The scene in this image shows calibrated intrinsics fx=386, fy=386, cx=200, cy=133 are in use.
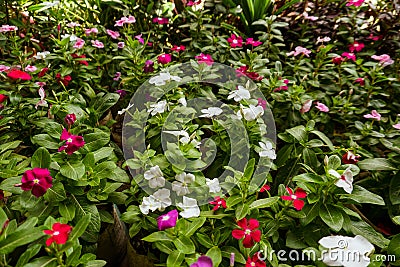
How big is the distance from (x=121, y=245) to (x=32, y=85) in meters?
0.61

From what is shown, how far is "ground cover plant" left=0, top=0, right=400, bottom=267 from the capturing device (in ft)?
2.80

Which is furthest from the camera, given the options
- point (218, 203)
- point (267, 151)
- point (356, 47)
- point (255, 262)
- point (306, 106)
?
point (356, 47)

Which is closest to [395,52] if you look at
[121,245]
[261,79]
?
[261,79]

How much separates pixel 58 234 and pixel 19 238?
0.07 meters

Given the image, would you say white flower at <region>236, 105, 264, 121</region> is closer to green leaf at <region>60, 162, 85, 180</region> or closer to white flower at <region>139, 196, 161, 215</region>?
white flower at <region>139, 196, 161, 215</region>

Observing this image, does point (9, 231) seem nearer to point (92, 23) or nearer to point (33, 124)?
point (33, 124)

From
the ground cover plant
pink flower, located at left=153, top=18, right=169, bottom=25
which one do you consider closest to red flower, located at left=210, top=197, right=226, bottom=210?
the ground cover plant

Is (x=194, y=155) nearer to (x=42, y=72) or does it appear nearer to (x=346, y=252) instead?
(x=346, y=252)

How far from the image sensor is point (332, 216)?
2.88 ft

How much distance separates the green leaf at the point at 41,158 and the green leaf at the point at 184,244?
35cm

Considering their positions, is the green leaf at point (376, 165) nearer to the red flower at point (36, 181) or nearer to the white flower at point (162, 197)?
the white flower at point (162, 197)

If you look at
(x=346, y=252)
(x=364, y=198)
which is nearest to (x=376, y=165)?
(x=364, y=198)

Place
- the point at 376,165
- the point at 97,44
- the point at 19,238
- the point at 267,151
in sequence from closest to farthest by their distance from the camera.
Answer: the point at 19,238, the point at 267,151, the point at 376,165, the point at 97,44

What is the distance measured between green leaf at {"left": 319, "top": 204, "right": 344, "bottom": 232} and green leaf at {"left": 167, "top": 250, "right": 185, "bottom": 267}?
329 millimetres
